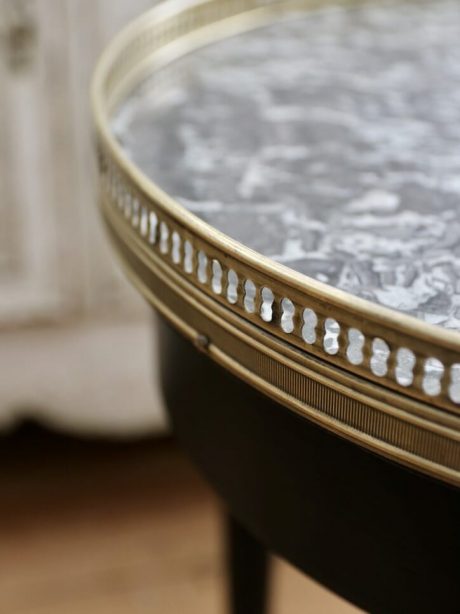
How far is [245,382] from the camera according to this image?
1.17ft

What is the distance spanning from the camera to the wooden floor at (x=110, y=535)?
998 millimetres

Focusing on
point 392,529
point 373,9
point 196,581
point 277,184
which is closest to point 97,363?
point 196,581

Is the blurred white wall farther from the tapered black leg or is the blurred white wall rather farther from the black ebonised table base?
the black ebonised table base

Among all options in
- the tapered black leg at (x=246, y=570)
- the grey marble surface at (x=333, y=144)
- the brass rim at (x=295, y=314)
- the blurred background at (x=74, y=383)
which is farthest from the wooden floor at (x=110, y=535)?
the brass rim at (x=295, y=314)

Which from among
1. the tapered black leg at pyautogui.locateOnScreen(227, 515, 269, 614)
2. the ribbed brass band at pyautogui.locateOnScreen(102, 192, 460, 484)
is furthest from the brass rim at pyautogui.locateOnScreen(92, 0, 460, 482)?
the tapered black leg at pyautogui.locateOnScreen(227, 515, 269, 614)

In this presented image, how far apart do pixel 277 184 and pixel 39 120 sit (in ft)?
1.82

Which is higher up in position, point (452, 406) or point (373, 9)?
point (373, 9)

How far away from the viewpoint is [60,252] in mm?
1013

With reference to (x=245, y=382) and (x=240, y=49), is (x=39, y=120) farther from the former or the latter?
(x=245, y=382)

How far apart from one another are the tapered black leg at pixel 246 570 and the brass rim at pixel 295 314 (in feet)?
0.75

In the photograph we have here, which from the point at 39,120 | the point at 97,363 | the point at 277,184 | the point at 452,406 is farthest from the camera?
the point at 97,363

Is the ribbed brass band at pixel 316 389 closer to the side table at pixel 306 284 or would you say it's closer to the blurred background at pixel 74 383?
the side table at pixel 306 284

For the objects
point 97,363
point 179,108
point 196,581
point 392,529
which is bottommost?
point 196,581

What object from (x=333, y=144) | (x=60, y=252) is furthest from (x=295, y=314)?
(x=60, y=252)
